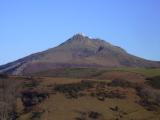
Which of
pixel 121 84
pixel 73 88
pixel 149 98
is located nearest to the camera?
pixel 149 98

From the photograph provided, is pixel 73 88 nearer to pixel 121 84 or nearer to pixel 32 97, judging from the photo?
pixel 32 97

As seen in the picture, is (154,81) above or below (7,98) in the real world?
above

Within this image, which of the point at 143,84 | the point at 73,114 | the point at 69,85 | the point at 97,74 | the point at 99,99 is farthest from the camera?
the point at 97,74

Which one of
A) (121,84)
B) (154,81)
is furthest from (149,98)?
(154,81)

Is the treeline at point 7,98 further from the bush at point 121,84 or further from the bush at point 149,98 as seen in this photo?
the bush at point 149,98

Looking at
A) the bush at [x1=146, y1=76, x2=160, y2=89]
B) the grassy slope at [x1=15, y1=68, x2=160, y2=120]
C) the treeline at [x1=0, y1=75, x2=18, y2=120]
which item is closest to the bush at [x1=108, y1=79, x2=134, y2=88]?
the grassy slope at [x1=15, y1=68, x2=160, y2=120]

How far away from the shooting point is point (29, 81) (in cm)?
9881

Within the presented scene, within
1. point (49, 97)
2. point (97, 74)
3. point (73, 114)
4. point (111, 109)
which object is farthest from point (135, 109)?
point (97, 74)

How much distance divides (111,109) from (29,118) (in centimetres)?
1408

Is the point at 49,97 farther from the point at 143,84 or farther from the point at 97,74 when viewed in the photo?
the point at 97,74

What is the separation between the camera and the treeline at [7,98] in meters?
82.4

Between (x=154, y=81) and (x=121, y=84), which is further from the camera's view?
(x=154, y=81)

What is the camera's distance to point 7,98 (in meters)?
88.1

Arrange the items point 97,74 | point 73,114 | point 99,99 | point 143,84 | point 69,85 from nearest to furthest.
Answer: point 73,114 → point 99,99 → point 69,85 → point 143,84 → point 97,74
